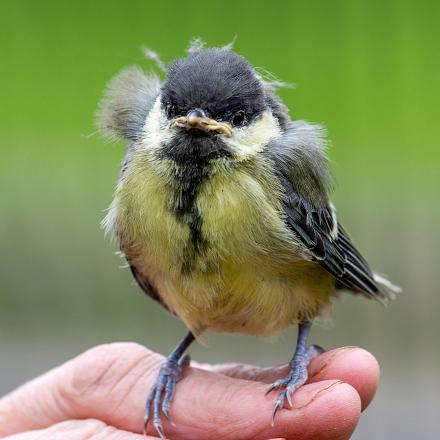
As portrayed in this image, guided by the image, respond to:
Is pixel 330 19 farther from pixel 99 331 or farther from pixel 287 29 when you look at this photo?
pixel 99 331

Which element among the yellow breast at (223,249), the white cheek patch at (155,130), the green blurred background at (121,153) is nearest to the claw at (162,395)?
the yellow breast at (223,249)

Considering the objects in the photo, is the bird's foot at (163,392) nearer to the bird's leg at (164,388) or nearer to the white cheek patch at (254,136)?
the bird's leg at (164,388)

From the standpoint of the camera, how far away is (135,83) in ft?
6.70

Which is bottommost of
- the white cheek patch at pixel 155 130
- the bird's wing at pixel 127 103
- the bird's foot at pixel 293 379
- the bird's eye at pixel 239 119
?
the bird's foot at pixel 293 379

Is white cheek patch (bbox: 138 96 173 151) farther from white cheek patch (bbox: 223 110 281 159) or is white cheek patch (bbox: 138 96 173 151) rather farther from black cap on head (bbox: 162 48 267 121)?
white cheek patch (bbox: 223 110 281 159)

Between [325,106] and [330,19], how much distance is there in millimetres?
462

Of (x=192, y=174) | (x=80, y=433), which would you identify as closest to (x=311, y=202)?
(x=192, y=174)

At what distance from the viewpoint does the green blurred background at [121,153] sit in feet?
12.6

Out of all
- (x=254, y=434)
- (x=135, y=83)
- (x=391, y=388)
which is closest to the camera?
(x=254, y=434)

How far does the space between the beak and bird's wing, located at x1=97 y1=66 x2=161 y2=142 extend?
9.1 inches

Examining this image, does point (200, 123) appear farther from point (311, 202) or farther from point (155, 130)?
point (311, 202)

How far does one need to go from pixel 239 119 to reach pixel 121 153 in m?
2.07

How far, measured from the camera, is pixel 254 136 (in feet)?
A: 5.93

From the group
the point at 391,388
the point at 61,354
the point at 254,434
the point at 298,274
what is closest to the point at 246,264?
the point at 298,274
